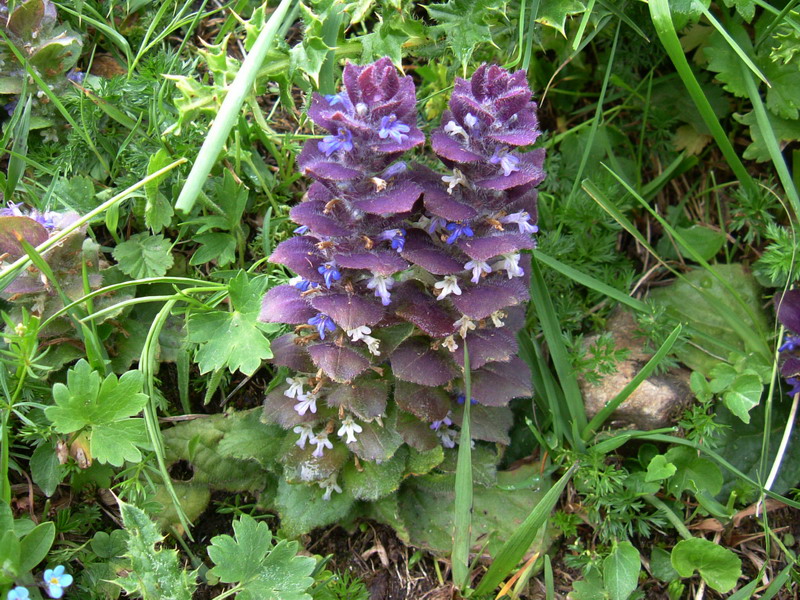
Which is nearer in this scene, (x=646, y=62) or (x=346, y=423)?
(x=346, y=423)

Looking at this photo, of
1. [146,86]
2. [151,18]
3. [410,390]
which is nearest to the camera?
[410,390]

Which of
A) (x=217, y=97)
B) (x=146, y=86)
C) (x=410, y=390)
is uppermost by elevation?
(x=217, y=97)

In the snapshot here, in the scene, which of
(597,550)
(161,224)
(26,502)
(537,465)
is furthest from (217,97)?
(597,550)

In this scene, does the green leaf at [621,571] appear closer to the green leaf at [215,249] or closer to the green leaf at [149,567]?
the green leaf at [149,567]

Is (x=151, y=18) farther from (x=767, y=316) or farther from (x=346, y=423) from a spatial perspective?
(x=767, y=316)

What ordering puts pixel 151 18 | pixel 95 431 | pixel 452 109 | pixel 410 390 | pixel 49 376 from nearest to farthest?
pixel 452 109 → pixel 95 431 → pixel 410 390 → pixel 49 376 → pixel 151 18

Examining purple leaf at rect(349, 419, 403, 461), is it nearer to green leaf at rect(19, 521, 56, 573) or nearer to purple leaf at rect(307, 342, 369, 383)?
purple leaf at rect(307, 342, 369, 383)

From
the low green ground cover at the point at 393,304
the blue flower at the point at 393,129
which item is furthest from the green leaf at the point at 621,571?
the blue flower at the point at 393,129
